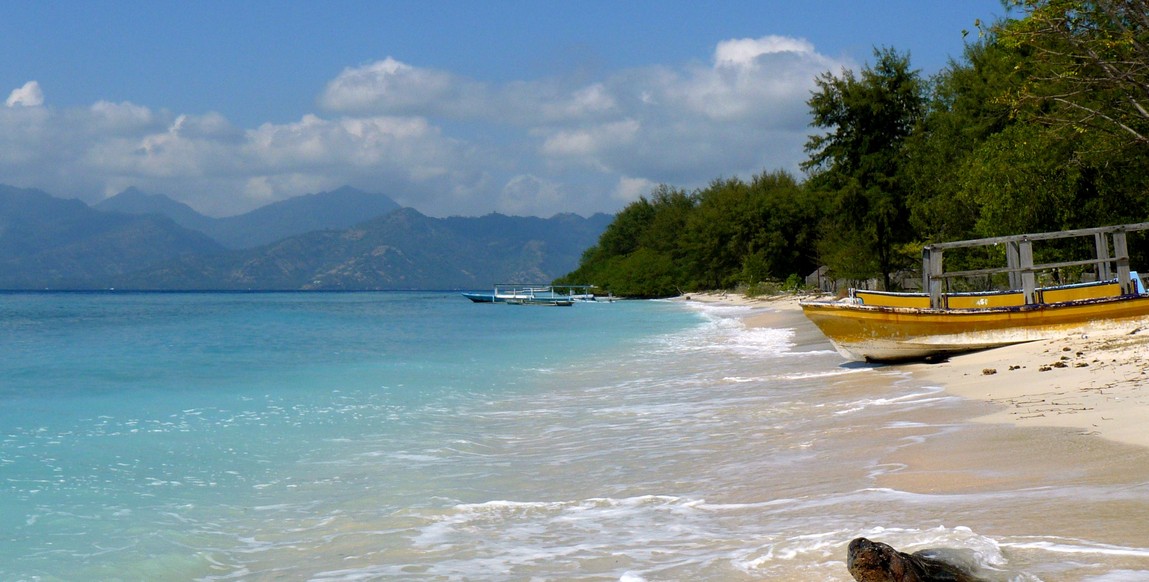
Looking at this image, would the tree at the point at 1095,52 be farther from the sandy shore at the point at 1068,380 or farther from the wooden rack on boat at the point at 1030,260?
the sandy shore at the point at 1068,380

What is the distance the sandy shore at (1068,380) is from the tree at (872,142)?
2520cm

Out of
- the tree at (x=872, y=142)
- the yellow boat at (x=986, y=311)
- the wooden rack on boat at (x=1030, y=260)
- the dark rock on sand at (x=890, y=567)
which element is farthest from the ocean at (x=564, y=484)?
the tree at (x=872, y=142)

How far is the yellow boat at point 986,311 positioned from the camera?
43.5 feet

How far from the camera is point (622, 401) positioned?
43.6 ft

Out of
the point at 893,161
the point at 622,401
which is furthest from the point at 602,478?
the point at 893,161

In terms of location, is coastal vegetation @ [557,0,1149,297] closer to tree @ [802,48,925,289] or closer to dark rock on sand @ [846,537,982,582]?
tree @ [802,48,925,289]

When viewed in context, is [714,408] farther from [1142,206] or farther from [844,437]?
[1142,206]

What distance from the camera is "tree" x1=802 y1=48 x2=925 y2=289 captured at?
38062mm

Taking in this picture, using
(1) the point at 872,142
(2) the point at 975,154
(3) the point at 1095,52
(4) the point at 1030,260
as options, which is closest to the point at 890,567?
(4) the point at 1030,260

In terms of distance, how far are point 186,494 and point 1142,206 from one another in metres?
22.9

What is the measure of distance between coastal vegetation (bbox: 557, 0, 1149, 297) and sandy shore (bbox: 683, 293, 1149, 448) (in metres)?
4.95

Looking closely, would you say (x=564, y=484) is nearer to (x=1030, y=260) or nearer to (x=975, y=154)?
(x=1030, y=260)

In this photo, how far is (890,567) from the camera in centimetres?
384

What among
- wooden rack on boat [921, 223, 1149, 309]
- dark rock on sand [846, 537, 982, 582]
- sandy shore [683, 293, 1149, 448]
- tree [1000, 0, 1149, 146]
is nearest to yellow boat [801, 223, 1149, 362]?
wooden rack on boat [921, 223, 1149, 309]
